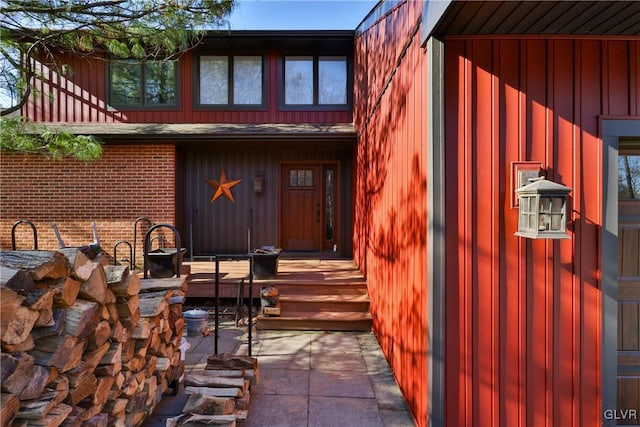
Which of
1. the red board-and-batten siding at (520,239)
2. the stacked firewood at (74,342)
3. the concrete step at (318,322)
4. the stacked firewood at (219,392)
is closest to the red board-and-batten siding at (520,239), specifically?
the red board-and-batten siding at (520,239)

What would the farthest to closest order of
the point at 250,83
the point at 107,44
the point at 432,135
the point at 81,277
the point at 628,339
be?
1. the point at 250,83
2. the point at 107,44
3. the point at 628,339
4. the point at 432,135
5. the point at 81,277

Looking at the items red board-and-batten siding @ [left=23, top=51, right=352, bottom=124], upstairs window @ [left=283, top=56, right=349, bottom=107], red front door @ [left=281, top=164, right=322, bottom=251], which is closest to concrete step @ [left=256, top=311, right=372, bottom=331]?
red front door @ [left=281, top=164, right=322, bottom=251]

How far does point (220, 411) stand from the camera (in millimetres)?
2197

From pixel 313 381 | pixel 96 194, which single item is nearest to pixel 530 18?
pixel 313 381

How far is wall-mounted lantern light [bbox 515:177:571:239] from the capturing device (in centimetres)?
188

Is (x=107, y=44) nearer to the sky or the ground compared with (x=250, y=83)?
nearer to the ground

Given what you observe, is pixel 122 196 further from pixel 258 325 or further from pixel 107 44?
pixel 258 325

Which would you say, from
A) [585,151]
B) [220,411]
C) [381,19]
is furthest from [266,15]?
[220,411]

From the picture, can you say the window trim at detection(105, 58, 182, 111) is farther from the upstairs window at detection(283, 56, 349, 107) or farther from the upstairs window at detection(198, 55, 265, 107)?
the upstairs window at detection(283, 56, 349, 107)

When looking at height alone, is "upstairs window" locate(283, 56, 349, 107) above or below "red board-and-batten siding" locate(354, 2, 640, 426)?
above

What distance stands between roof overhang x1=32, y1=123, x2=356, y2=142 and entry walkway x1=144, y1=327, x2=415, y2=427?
3.52 metres

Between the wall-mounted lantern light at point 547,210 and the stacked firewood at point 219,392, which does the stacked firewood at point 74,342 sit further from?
the wall-mounted lantern light at point 547,210

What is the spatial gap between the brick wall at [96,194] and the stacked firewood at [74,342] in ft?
14.7

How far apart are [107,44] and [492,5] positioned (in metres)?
4.28
